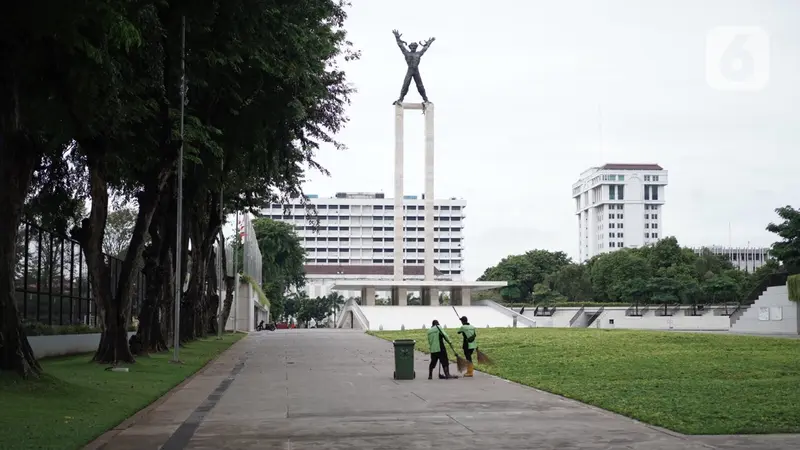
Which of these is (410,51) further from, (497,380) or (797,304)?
(497,380)

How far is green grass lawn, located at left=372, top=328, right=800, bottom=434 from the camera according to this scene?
1459 cm

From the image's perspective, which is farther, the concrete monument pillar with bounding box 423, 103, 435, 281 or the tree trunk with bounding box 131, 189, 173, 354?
the concrete monument pillar with bounding box 423, 103, 435, 281

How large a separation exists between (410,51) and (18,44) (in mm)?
88039

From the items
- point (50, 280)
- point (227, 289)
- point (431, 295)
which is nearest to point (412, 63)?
point (431, 295)

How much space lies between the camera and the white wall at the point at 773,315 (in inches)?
2439

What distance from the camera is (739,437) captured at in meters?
12.7

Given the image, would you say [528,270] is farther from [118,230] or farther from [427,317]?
[118,230]

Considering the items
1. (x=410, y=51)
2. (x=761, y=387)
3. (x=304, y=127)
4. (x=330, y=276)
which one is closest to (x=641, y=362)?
(x=761, y=387)

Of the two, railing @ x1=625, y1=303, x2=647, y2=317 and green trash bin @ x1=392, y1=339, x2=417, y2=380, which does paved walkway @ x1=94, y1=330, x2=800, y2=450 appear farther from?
railing @ x1=625, y1=303, x2=647, y2=317

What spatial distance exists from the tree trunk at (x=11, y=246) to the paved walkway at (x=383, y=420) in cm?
287

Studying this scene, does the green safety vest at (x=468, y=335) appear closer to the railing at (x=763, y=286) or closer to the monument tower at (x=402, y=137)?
the railing at (x=763, y=286)

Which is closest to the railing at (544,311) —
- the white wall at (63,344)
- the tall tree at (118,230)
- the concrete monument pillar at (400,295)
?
the concrete monument pillar at (400,295)

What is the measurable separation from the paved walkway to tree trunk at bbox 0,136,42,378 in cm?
287

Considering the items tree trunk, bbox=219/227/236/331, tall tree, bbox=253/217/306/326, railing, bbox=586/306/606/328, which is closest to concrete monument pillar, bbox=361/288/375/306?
tall tree, bbox=253/217/306/326
